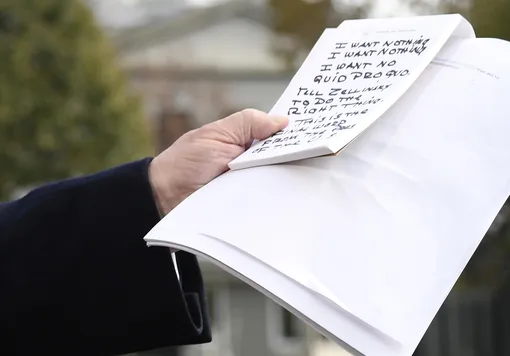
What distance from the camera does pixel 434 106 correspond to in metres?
1.29

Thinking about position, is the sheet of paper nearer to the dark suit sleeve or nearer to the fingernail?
the fingernail

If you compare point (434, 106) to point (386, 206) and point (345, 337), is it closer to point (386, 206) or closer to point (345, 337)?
point (386, 206)

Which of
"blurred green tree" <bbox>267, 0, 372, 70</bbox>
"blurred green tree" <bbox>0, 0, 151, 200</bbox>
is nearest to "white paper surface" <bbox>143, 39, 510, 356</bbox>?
"blurred green tree" <bbox>267, 0, 372, 70</bbox>

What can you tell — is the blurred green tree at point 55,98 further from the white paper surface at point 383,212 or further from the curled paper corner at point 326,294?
the curled paper corner at point 326,294

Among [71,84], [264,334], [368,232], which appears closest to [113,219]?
[368,232]

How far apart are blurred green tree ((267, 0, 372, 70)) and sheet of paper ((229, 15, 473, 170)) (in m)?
5.27

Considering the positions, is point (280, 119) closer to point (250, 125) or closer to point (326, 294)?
point (250, 125)

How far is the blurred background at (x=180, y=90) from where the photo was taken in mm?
5750

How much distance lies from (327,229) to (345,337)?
0.14 metres

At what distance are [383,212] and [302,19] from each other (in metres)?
6.41

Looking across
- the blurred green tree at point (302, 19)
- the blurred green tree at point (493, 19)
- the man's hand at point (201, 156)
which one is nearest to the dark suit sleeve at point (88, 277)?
the man's hand at point (201, 156)

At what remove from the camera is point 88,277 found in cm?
139

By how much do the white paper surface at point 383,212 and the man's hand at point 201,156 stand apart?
107 mm

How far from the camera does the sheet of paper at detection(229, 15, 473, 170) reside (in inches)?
48.6
